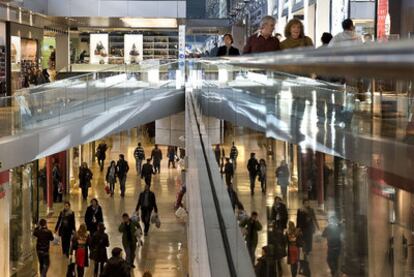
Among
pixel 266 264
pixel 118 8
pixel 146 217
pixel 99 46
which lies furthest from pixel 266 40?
pixel 99 46

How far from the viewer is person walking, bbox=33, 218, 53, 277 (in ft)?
49.9

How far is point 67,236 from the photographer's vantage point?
56.9 feet

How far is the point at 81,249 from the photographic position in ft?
52.4

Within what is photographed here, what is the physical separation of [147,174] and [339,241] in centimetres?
2385

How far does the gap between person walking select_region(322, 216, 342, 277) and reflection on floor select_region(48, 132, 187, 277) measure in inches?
603

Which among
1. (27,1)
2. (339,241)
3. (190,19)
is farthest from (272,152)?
(190,19)

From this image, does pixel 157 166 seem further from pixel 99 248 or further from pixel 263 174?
pixel 263 174

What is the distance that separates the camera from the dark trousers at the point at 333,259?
131 centimetres

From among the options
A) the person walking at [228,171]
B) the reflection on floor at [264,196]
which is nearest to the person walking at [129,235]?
the reflection on floor at [264,196]

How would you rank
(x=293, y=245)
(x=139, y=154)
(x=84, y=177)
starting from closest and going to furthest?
(x=293, y=245)
(x=84, y=177)
(x=139, y=154)

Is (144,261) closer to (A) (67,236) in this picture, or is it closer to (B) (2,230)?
(A) (67,236)

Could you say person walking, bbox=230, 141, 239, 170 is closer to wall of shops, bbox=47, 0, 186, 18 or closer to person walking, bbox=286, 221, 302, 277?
person walking, bbox=286, 221, 302, 277

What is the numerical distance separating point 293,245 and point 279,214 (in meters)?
0.31

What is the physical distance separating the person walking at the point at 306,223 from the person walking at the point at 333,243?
13cm
